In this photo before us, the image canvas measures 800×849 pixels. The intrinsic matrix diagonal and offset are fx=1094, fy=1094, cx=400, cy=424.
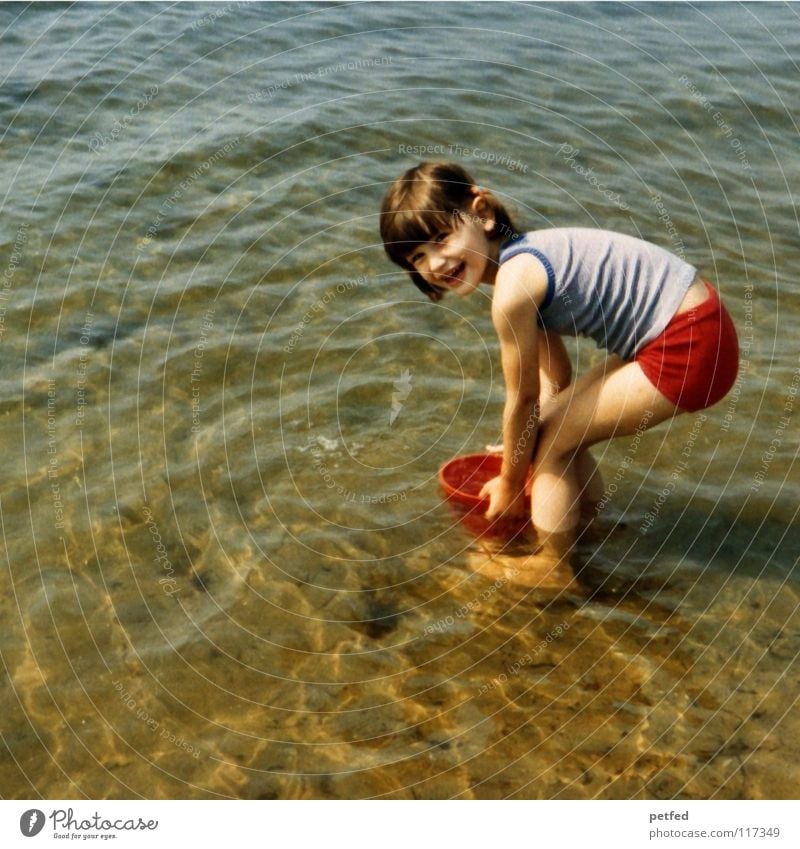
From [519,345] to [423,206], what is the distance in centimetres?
63

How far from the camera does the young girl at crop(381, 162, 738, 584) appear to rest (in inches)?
161

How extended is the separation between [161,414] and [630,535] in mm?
2369

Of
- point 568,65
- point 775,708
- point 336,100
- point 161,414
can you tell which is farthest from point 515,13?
point 775,708

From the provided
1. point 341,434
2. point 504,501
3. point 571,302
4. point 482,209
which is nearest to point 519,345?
point 571,302

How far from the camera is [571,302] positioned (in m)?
4.22

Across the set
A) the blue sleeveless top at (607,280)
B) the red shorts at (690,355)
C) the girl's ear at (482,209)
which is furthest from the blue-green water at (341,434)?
the girl's ear at (482,209)

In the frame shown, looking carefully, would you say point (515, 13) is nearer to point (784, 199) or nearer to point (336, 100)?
point (336, 100)

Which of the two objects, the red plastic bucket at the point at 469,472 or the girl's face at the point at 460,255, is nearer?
the girl's face at the point at 460,255

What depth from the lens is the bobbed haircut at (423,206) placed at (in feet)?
13.3

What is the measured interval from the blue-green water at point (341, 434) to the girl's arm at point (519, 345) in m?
0.69
